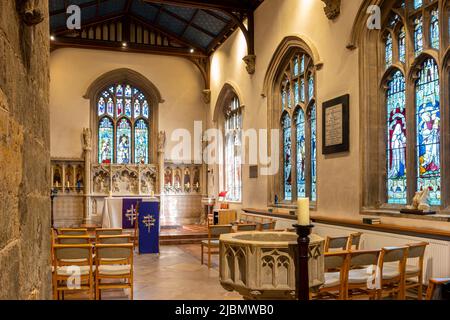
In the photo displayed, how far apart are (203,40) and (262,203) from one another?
6.58 metres

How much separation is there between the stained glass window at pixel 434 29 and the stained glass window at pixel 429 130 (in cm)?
23

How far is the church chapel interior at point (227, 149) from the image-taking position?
2.51 m

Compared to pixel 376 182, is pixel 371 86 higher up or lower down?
higher up

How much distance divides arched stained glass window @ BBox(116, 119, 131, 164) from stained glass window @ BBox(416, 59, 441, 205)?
10398mm

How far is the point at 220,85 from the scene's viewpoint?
14.3 meters

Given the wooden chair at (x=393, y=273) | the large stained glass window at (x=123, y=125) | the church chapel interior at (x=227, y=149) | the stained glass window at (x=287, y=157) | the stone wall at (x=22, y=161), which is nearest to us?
the stone wall at (x=22, y=161)

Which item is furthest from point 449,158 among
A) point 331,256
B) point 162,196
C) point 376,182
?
point 162,196

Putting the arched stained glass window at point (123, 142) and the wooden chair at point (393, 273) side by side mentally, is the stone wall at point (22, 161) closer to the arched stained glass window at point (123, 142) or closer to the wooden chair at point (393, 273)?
the wooden chair at point (393, 273)

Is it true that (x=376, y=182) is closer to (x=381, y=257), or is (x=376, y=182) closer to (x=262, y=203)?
(x=381, y=257)

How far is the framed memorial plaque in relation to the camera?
25.1ft

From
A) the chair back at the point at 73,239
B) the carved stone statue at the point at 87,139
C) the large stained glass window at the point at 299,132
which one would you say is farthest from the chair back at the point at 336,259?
the carved stone statue at the point at 87,139

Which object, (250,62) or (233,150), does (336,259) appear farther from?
(233,150)

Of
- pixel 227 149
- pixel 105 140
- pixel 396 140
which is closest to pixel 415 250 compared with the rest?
pixel 396 140

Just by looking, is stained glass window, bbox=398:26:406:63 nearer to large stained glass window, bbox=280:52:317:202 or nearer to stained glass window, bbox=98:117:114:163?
large stained glass window, bbox=280:52:317:202
